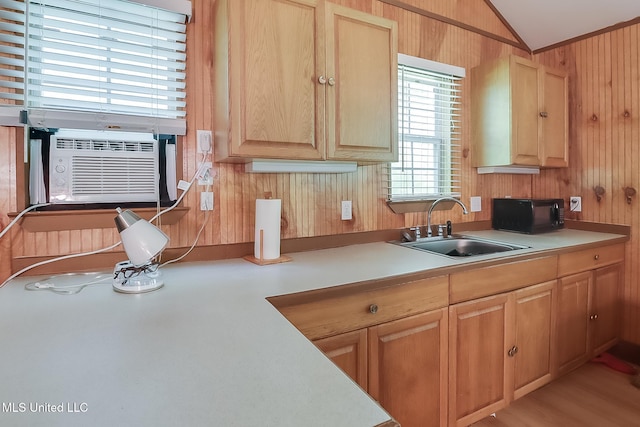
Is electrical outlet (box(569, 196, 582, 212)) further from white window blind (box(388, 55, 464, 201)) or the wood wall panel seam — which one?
the wood wall panel seam

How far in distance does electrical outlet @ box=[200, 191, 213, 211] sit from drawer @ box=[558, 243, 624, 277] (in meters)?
1.96

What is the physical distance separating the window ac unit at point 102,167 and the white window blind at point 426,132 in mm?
1402

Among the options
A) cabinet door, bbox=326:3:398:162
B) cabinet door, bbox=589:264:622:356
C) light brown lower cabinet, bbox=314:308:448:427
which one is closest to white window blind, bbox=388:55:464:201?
cabinet door, bbox=326:3:398:162

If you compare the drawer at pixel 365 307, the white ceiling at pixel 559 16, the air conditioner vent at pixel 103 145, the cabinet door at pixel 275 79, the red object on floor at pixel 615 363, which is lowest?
the red object on floor at pixel 615 363

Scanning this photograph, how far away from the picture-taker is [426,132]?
2.42 metres

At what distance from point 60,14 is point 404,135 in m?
1.87

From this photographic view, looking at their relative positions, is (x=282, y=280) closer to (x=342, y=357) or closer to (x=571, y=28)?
(x=342, y=357)

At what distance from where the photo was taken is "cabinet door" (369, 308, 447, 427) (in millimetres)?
1402

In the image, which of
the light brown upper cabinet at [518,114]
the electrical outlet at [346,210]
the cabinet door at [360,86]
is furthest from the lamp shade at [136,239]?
the light brown upper cabinet at [518,114]

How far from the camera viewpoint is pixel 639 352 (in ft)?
7.96

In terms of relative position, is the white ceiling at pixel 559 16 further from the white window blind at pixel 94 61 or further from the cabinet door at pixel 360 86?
the white window blind at pixel 94 61

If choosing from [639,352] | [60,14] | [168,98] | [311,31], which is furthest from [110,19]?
[639,352]

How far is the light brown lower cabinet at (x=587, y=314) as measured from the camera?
6.88ft

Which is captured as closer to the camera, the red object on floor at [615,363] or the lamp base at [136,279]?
the lamp base at [136,279]
